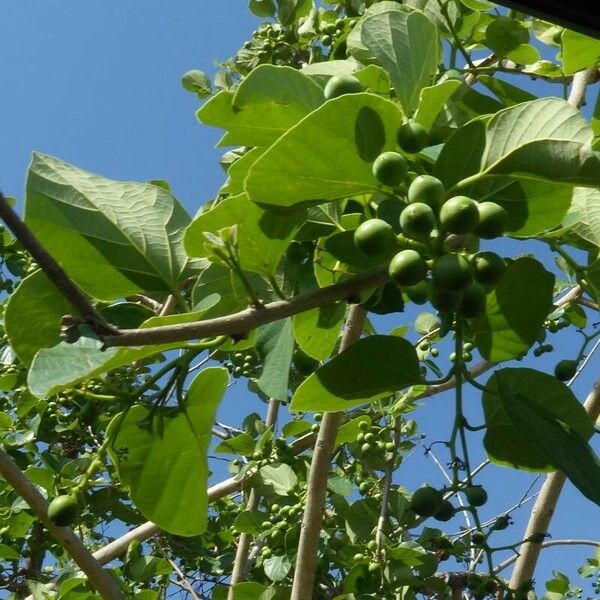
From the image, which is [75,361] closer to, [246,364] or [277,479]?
[277,479]

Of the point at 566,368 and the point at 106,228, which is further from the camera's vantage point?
the point at 566,368

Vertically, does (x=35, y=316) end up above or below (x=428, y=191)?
below

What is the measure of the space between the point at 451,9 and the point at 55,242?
4.06 feet

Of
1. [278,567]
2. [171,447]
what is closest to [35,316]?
[171,447]

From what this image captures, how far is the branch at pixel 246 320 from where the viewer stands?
0.78 meters

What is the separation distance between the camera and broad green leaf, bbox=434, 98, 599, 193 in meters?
0.90

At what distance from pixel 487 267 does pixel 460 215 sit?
10cm

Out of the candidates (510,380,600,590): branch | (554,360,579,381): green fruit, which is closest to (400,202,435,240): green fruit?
(554,360,579,381): green fruit

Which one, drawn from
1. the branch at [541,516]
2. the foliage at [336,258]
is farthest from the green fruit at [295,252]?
the branch at [541,516]

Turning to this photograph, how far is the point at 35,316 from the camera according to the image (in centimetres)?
112

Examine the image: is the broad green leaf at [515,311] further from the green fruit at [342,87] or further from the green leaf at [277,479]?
the green leaf at [277,479]

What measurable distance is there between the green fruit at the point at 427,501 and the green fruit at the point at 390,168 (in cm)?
51

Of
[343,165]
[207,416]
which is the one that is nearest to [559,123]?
[343,165]

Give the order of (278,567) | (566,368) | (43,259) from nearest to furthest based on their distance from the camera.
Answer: (43,259) < (566,368) < (278,567)
